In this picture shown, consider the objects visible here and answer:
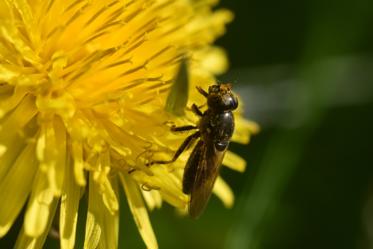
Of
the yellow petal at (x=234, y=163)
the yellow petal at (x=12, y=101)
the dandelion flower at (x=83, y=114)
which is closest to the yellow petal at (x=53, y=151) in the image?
the dandelion flower at (x=83, y=114)

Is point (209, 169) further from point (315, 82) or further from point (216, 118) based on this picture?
point (315, 82)

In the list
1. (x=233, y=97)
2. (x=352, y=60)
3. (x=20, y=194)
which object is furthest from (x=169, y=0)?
(x=352, y=60)

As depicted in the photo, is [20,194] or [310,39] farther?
[310,39]

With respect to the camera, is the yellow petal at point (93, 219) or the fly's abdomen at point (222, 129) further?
the fly's abdomen at point (222, 129)

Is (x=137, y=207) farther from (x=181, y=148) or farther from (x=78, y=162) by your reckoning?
(x=78, y=162)

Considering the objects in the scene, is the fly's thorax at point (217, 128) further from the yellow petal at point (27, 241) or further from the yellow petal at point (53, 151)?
the yellow petal at point (27, 241)

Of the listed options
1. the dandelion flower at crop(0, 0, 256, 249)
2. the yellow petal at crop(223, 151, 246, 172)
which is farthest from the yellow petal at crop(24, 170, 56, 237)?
the yellow petal at crop(223, 151, 246, 172)
